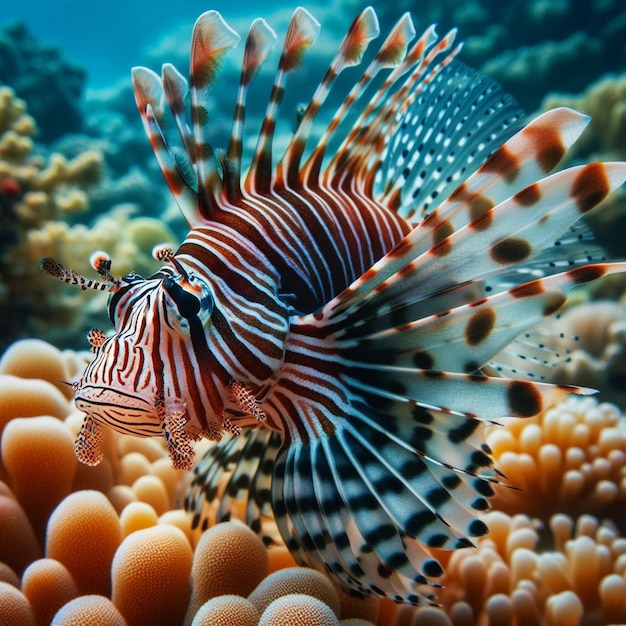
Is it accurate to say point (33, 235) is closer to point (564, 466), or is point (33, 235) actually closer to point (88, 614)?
point (88, 614)

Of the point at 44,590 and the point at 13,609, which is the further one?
the point at 44,590

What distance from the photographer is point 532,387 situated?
5.04 ft

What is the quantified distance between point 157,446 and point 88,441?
1.28 meters

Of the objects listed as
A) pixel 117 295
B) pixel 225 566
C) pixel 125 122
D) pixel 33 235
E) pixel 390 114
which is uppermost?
pixel 125 122

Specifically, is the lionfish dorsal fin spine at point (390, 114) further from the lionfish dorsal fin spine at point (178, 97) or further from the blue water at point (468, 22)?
the blue water at point (468, 22)

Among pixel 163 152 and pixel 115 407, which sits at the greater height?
pixel 163 152

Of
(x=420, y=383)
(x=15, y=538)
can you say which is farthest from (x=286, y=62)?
(x=15, y=538)

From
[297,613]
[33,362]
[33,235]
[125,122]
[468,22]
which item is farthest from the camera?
[125,122]

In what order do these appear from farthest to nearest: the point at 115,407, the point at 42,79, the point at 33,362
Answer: the point at 42,79 → the point at 33,362 → the point at 115,407

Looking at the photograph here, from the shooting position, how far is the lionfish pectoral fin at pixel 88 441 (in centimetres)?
164

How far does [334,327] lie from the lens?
177 cm

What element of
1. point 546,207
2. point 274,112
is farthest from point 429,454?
point 274,112

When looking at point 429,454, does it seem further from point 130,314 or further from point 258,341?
point 130,314

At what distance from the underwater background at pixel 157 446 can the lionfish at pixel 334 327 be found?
23 cm
